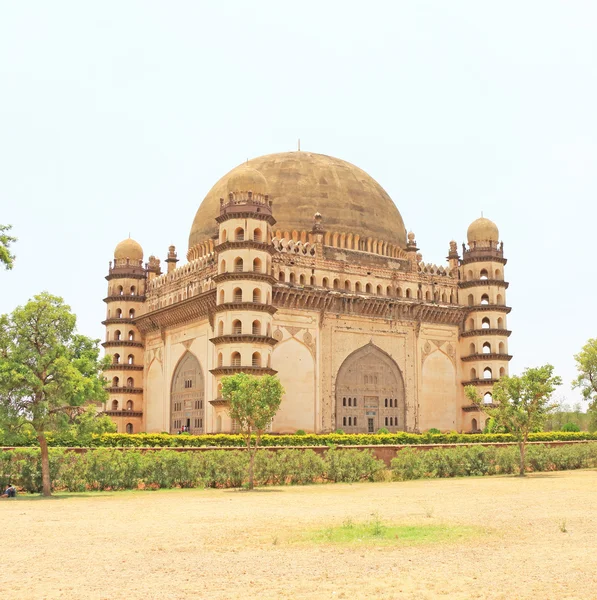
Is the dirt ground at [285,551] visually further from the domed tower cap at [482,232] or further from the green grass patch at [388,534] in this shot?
the domed tower cap at [482,232]

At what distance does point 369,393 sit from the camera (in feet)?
148

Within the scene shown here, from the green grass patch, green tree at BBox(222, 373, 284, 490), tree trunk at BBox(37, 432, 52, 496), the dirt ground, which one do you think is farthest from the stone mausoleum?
the green grass patch

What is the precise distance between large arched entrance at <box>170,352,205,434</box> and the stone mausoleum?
0.12 meters

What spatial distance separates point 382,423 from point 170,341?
13.3 meters

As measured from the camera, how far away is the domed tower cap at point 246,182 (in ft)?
137

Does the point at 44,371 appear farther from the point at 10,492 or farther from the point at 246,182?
the point at 246,182

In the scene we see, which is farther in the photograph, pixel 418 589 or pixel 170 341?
pixel 170 341

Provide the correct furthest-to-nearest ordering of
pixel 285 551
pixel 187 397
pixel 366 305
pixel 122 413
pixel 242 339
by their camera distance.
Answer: pixel 122 413 → pixel 366 305 → pixel 187 397 → pixel 242 339 → pixel 285 551

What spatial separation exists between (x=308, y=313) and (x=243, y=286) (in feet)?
16.8

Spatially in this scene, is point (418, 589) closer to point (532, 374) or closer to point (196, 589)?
point (196, 589)

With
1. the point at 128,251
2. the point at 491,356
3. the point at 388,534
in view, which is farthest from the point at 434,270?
the point at 388,534

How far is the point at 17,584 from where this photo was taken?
9.48m

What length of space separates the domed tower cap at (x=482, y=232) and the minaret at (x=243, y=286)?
15.1 metres

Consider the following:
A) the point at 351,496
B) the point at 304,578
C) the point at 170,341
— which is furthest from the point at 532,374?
the point at 170,341
